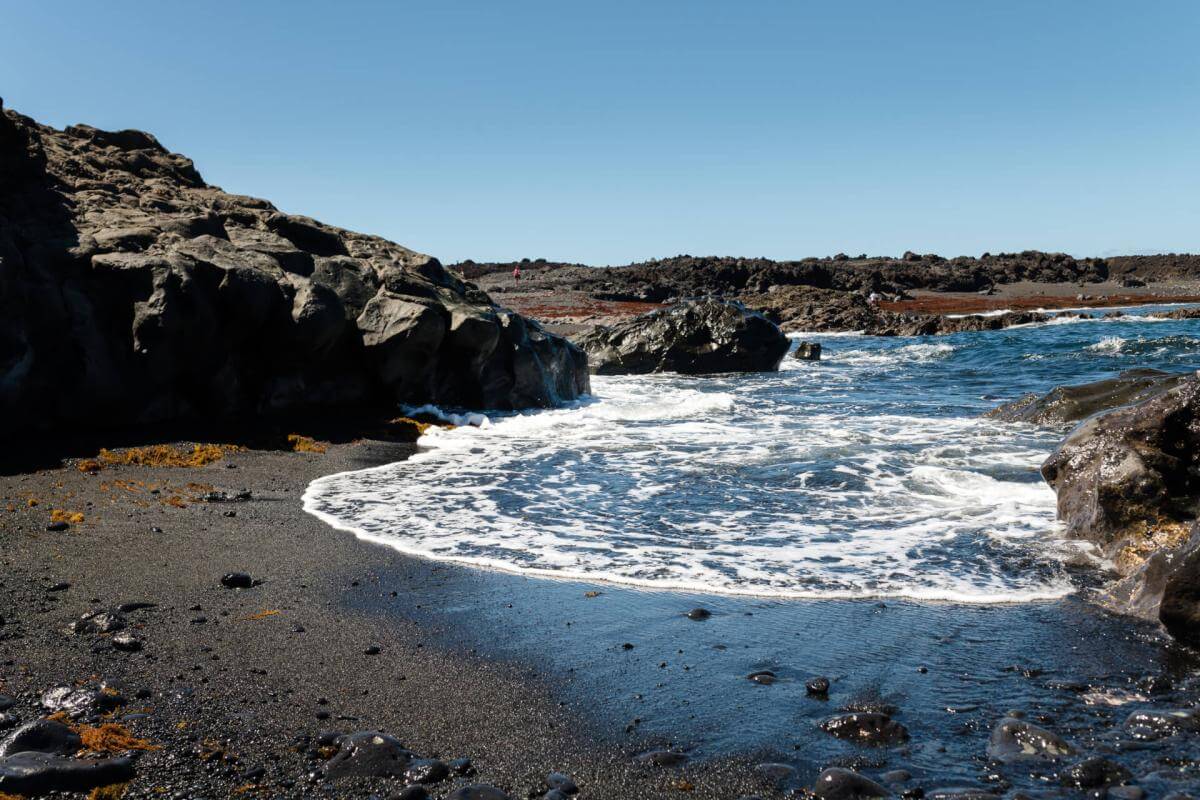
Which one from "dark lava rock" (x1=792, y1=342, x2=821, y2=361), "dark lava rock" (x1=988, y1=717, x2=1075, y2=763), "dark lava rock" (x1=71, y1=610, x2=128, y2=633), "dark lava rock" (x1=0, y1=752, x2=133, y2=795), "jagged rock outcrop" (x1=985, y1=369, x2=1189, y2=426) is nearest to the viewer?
"dark lava rock" (x1=0, y1=752, x2=133, y2=795)

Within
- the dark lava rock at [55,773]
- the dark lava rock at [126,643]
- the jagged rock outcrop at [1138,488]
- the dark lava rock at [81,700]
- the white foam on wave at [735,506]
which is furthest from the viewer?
the white foam on wave at [735,506]

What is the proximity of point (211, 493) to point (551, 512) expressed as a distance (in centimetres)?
378

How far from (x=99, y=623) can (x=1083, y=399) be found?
576 inches

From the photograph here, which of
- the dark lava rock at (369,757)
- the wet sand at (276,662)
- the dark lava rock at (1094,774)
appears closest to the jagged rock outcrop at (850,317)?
the wet sand at (276,662)

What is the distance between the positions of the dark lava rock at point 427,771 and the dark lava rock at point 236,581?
3.04 meters

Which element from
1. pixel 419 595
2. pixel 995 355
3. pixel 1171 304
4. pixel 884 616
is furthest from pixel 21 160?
pixel 1171 304

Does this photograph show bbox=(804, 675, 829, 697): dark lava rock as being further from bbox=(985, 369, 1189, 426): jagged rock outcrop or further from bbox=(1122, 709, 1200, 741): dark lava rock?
bbox=(985, 369, 1189, 426): jagged rock outcrop

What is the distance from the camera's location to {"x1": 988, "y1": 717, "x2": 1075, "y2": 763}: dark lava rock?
12.5 feet

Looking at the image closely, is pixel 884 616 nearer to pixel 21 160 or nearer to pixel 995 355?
pixel 21 160

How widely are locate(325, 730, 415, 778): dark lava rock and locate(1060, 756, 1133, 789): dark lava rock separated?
295 cm

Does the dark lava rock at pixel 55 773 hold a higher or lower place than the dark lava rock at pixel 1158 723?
higher

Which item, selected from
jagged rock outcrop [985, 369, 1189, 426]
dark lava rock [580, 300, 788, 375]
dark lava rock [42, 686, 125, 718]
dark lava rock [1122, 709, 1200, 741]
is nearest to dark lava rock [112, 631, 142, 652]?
dark lava rock [42, 686, 125, 718]

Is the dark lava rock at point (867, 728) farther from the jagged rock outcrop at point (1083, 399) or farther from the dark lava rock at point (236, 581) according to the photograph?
the jagged rock outcrop at point (1083, 399)

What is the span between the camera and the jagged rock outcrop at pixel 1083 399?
13492 millimetres
